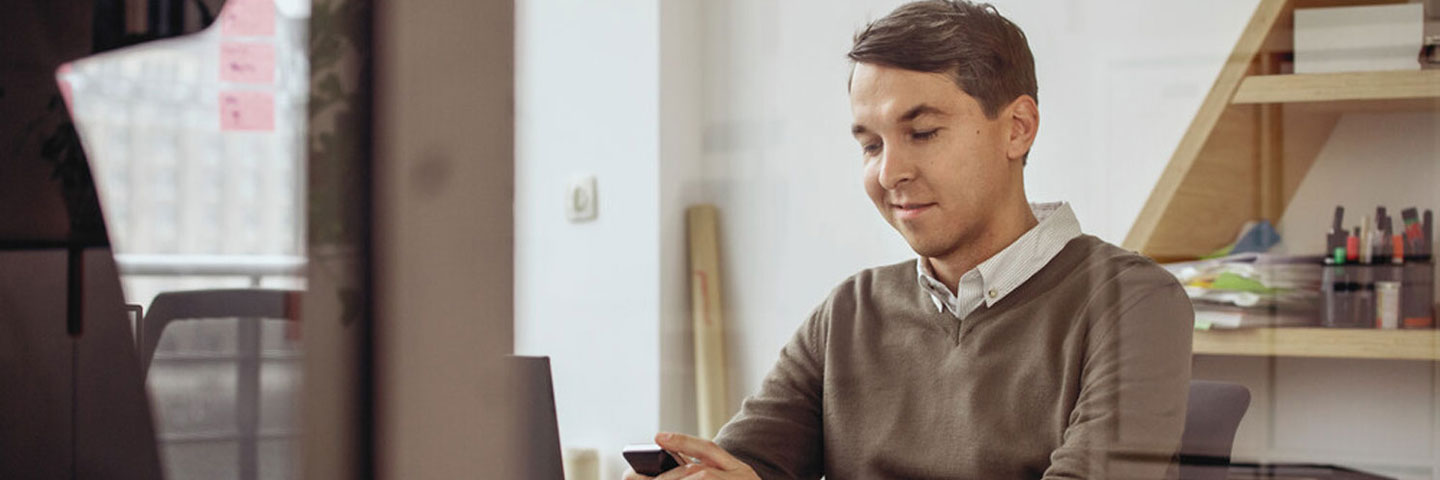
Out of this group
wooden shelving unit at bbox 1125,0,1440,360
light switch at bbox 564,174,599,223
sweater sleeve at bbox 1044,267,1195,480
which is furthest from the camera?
wooden shelving unit at bbox 1125,0,1440,360

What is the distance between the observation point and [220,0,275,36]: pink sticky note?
233 mm

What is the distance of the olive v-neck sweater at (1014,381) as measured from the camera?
0.78 meters

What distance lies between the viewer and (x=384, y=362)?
21 centimetres

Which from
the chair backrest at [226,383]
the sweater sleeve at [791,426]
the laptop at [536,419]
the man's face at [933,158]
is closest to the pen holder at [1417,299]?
the man's face at [933,158]

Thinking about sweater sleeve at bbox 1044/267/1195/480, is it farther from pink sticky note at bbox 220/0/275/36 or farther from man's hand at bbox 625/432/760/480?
pink sticky note at bbox 220/0/275/36

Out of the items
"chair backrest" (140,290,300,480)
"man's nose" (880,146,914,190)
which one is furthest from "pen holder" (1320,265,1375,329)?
"chair backrest" (140,290,300,480)

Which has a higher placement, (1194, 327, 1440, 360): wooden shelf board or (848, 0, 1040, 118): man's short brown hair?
(848, 0, 1040, 118): man's short brown hair

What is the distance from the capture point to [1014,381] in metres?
0.82

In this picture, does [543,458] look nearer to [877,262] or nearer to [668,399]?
[877,262]

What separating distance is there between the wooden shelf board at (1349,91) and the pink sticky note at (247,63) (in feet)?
2.72

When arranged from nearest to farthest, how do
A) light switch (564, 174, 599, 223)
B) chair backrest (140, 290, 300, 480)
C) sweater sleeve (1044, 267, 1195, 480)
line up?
chair backrest (140, 290, 300, 480) → light switch (564, 174, 599, 223) → sweater sleeve (1044, 267, 1195, 480)

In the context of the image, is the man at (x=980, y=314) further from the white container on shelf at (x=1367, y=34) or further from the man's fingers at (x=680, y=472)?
the white container on shelf at (x=1367, y=34)

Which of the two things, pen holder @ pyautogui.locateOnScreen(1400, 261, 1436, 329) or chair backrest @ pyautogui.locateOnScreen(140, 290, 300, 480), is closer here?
chair backrest @ pyautogui.locateOnScreen(140, 290, 300, 480)

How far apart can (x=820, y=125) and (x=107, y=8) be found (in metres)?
0.99
